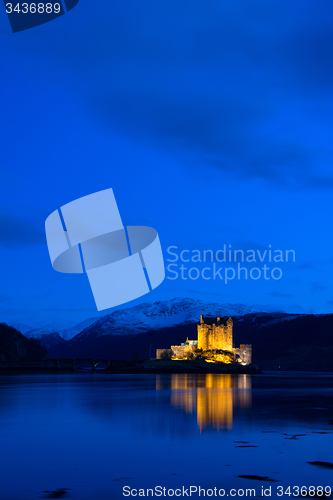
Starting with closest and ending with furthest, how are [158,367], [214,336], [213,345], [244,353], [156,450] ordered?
[156,450] → [158,367] → [213,345] → [214,336] → [244,353]

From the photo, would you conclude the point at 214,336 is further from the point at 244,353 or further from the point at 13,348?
the point at 13,348

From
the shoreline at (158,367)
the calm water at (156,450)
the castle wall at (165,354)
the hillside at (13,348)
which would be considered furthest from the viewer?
the hillside at (13,348)

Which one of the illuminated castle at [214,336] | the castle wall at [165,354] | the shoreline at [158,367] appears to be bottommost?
the shoreline at [158,367]

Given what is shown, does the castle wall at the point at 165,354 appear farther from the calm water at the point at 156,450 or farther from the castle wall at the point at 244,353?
the calm water at the point at 156,450

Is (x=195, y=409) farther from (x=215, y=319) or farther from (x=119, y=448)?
(x=215, y=319)

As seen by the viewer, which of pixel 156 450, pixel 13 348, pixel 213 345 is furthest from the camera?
pixel 13 348

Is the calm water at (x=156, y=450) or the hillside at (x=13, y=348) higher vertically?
the hillside at (x=13, y=348)

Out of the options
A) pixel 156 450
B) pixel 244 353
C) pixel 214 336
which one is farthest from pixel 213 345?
pixel 156 450

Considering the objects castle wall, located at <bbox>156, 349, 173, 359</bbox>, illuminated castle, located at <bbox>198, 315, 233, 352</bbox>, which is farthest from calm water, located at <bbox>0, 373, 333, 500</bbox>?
castle wall, located at <bbox>156, 349, 173, 359</bbox>

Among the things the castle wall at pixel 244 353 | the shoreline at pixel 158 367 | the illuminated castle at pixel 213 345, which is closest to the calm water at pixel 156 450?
the shoreline at pixel 158 367

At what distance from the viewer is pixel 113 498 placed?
35.0 feet

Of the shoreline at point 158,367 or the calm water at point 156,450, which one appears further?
the shoreline at point 158,367

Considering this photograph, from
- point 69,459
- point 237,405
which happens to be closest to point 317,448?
point 69,459

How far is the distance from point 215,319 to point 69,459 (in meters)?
115
